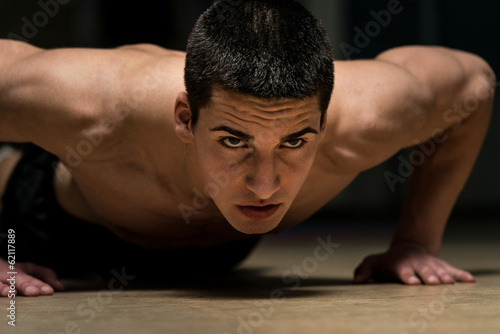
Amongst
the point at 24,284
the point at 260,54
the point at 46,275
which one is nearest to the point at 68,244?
the point at 46,275

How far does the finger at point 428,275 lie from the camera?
71.6 inches

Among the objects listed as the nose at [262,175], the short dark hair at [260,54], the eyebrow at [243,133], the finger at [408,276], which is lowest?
the finger at [408,276]

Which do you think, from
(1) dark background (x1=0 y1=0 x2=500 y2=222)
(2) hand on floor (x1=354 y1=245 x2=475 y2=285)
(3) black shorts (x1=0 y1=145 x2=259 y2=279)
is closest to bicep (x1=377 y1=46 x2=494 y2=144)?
(2) hand on floor (x1=354 y1=245 x2=475 y2=285)

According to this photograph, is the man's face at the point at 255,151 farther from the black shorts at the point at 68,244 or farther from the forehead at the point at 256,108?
the black shorts at the point at 68,244

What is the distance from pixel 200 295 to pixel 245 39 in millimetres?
558

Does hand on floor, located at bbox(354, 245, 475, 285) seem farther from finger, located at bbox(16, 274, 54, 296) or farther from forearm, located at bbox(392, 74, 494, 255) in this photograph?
finger, located at bbox(16, 274, 54, 296)

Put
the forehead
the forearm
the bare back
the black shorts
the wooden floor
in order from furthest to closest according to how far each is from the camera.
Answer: the black shorts < the forearm < the bare back < the forehead < the wooden floor

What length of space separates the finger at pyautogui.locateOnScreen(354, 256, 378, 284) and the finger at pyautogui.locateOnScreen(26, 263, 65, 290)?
2.33 feet

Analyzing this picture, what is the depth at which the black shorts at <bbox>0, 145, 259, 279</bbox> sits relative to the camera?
2.19 meters

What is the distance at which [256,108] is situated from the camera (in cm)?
139

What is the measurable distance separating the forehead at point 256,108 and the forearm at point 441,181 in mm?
706

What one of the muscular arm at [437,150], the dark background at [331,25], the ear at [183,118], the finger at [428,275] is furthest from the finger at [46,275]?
the dark background at [331,25]

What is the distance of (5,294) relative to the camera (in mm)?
1654

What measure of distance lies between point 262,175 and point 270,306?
245 millimetres
